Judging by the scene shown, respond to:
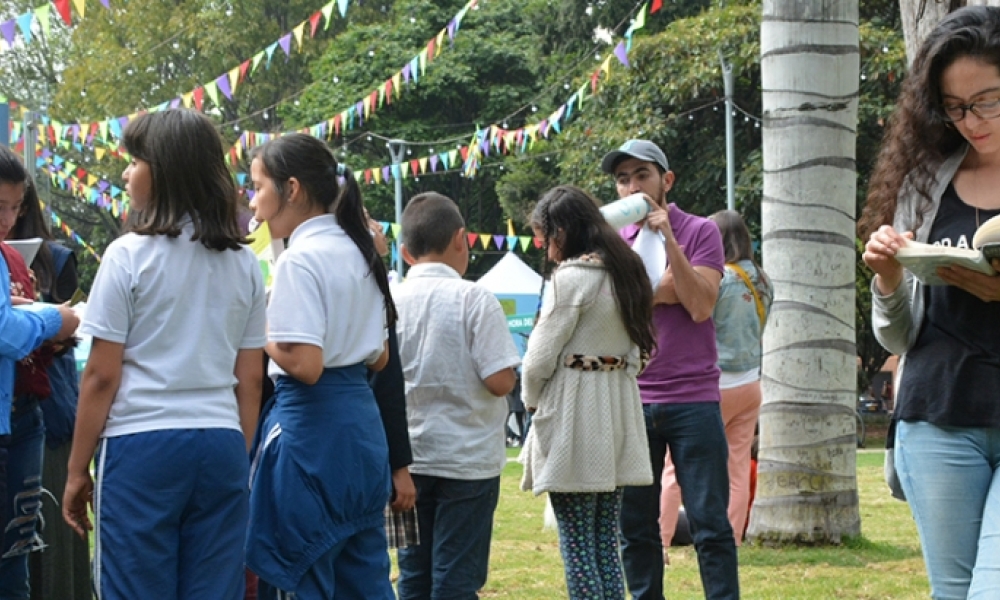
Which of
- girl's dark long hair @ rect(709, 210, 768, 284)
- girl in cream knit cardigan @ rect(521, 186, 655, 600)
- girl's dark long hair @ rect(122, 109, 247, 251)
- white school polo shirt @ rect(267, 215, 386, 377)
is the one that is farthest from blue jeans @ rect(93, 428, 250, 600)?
girl's dark long hair @ rect(709, 210, 768, 284)

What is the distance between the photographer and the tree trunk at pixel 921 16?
17.9 feet

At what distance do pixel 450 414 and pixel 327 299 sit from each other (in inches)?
43.2

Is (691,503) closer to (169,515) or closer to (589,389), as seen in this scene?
(589,389)

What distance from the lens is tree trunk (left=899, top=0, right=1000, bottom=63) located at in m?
5.46

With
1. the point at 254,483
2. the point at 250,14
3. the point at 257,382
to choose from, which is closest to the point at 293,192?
the point at 257,382

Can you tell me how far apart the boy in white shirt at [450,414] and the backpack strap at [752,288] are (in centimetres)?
269

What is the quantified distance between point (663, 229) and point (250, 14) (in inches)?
1438

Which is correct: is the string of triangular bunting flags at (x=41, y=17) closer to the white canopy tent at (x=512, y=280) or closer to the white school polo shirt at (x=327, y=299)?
the white school polo shirt at (x=327, y=299)

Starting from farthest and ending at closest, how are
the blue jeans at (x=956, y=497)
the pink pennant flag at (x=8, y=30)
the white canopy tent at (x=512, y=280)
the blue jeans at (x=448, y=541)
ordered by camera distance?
the white canopy tent at (x=512, y=280) → the pink pennant flag at (x=8, y=30) → the blue jeans at (x=448, y=541) → the blue jeans at (x=956, y=497)

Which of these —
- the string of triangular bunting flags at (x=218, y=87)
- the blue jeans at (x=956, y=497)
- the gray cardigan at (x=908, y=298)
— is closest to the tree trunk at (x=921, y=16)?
the gray cardigan at (x=908, y=298)

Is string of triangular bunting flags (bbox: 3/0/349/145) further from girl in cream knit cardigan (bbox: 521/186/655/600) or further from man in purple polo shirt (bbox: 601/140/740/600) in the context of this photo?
girl in cream knit cardigan (bbox: 521/186/655/600)

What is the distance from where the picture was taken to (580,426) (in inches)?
200

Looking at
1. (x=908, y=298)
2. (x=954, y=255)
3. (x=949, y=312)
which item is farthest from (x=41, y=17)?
(x=954, y=255)

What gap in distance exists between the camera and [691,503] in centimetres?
541
